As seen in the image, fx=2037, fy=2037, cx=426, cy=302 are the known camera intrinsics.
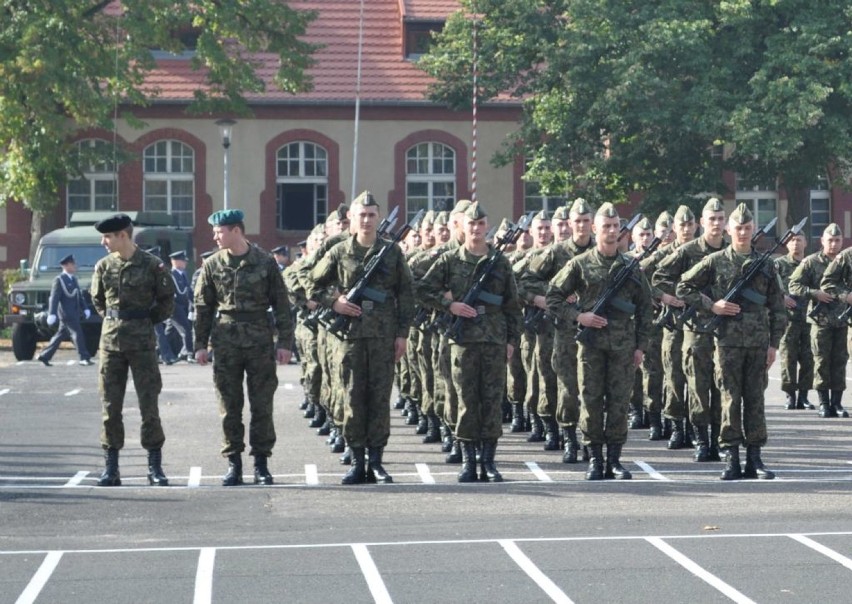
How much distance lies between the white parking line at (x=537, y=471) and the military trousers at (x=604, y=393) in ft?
1.33

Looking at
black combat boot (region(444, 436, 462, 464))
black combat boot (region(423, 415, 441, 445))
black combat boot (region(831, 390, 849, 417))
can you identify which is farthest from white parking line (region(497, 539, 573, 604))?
black combat boot (region(831, 390, 849, 417))

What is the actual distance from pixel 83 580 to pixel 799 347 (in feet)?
42.8

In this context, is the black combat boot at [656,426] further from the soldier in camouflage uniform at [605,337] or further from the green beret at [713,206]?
the soldier in camouflage uniform at [605,337]

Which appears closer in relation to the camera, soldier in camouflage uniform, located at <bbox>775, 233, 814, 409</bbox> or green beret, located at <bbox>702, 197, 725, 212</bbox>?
green beret, located at <bbox>702, 197, 725, 212</bbox>

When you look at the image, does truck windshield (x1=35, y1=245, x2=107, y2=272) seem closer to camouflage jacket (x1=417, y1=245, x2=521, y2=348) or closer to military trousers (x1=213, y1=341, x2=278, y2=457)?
camouflage jacket (x1=417, y1=245, x2=521, y2=348)

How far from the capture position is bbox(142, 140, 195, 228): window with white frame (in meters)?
49.1

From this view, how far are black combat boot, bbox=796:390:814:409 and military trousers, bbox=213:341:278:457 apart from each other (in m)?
8.96

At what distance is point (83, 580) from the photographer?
33.6 feet

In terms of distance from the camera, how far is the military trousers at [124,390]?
565 inches

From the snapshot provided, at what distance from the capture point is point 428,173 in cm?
4981

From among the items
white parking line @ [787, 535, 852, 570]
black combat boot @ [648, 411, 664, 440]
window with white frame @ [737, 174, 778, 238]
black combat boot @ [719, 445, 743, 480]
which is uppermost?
window with white frame @ [737, 174, 778, 238]

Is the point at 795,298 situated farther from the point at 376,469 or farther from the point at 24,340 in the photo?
the point at 24,340

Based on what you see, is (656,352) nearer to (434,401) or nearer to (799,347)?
(434,401)

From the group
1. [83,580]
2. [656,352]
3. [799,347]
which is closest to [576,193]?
[799,347]
